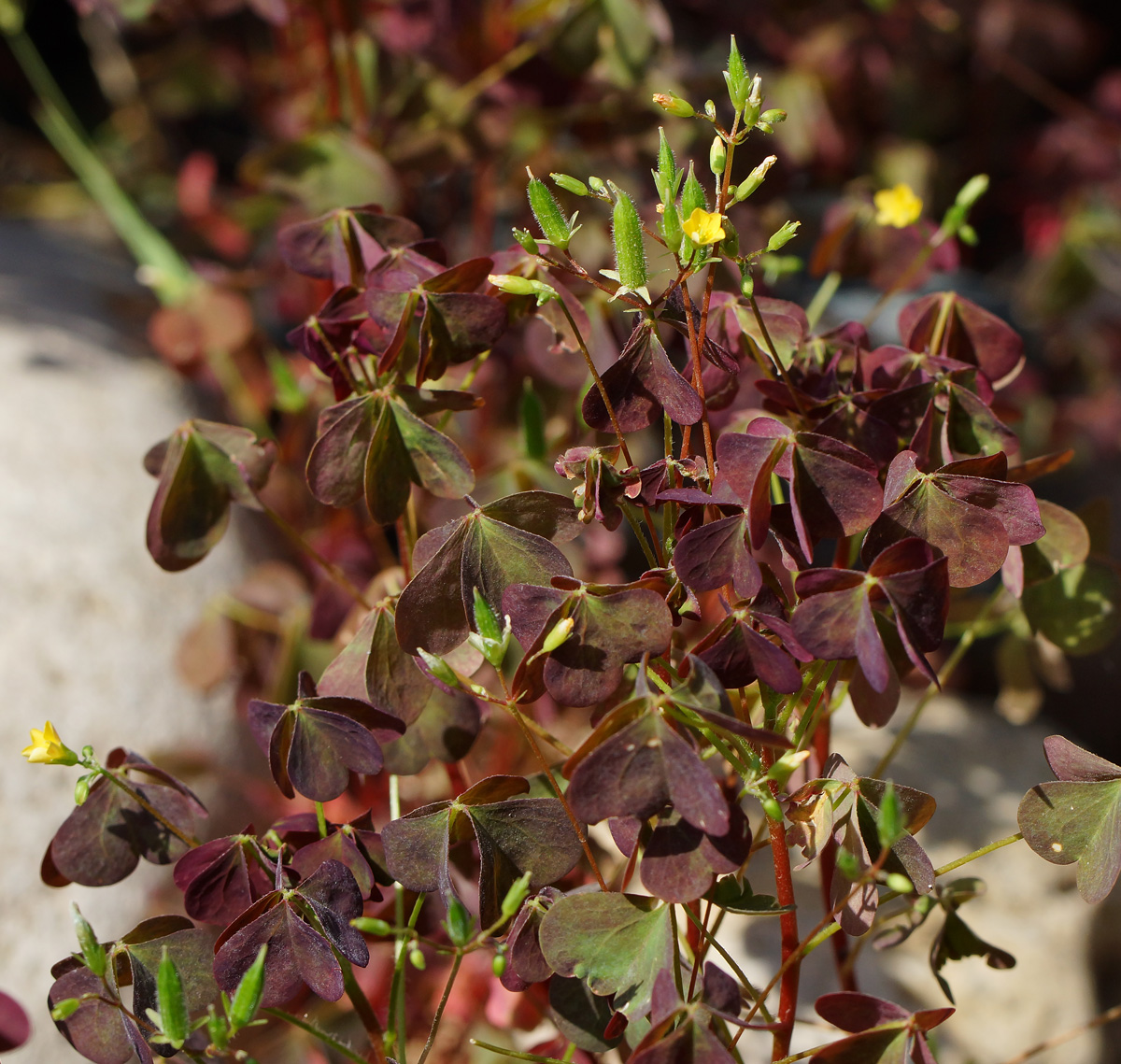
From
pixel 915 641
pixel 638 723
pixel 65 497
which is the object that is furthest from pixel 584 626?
pixel 65 497

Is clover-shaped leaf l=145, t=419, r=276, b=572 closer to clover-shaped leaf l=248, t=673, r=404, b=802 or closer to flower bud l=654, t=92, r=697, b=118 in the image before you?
clover-shaped leaf l=248, t=673, r=404, b=802

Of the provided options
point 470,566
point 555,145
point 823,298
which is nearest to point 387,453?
point 470,566

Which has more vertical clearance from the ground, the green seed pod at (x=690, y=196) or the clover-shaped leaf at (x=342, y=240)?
the green seed pod at (x=690, y=196)

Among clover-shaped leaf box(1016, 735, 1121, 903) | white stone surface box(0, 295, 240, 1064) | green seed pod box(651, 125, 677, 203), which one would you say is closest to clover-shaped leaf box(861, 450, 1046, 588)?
clover-shaped leaf box(1016, 735, 1121, 903)

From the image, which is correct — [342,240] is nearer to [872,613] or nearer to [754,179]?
[754,179]

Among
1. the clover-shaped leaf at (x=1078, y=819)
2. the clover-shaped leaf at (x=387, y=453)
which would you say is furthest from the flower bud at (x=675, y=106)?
the clover-shaped leaf at (x=1078, y=819)

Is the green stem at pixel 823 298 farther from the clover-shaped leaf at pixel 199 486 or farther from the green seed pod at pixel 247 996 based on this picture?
the green seed pod at pixel 247 996
